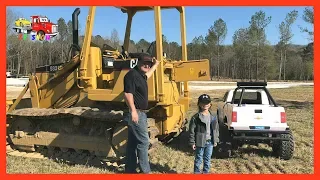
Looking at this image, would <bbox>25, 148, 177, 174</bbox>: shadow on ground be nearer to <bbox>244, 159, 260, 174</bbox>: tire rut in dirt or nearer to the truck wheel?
<bbox>244, 159, 260, 174</bbox>: tire rut in dirt

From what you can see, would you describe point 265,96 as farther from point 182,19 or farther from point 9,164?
point 9,164

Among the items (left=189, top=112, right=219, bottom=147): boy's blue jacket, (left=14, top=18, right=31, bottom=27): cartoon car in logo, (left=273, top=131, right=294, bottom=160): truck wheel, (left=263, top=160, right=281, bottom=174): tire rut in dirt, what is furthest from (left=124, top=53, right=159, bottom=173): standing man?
(left=14, top=18, right=31, bottom=27): cartoon car in logo

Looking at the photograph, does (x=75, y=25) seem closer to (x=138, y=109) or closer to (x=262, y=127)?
(x=138, y=109)

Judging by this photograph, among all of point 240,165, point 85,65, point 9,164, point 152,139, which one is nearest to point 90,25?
point 85,65

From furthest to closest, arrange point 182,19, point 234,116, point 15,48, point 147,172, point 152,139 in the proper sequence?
point 15,48
point 182,19
point 234,116
point 152,139
point 147,172

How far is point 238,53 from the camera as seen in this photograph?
56.9 m

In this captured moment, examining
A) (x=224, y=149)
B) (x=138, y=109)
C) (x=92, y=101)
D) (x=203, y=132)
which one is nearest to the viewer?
(x=138, y=109)

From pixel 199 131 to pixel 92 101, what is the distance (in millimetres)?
2791

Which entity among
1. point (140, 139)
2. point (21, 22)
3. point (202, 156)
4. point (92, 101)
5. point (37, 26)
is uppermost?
point (21, 22)

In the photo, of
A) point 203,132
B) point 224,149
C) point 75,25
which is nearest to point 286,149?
point 224,149

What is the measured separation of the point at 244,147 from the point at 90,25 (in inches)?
190

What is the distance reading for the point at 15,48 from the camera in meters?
44.0

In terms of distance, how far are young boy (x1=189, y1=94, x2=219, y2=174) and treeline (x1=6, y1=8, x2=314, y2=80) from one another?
3587 cm

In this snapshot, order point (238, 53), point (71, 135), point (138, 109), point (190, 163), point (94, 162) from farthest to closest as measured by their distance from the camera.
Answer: point (238, 53) < point (71, 135) < point (190, 163) < point (94, 162) < point (138, 109)
